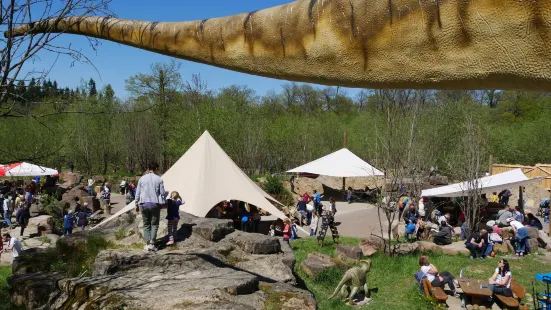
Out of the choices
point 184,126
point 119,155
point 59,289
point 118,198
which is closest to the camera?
point 59,289

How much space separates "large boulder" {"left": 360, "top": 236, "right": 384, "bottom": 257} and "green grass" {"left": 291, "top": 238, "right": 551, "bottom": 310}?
9.8 inches

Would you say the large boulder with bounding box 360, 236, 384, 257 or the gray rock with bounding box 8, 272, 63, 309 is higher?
the gray rock with bounding box 8, 272, 63, 309

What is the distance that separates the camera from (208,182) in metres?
11.8

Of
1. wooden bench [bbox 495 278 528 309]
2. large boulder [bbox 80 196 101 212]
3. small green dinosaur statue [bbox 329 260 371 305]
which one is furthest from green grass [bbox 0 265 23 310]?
large boulder [bbox 80 196 101 212]

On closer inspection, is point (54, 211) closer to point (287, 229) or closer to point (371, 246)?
point (287, 229)

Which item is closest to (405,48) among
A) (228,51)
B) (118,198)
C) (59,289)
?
(228,51)

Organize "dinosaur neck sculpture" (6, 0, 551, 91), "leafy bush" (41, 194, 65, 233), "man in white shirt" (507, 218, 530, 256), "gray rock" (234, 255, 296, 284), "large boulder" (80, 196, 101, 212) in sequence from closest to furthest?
"dinosaur neck sculpture" (6, 0, 551, 91) → "gray rock" (234, 255, 296, 284) → "man in white shirt" (507, 218, 530, 256) → "leafy bush" (41, 194, 65, 233) → "large boulder" (80, 196, 101, 212)

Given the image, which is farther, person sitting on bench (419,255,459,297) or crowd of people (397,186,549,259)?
crowd of people (397,186,549,259)

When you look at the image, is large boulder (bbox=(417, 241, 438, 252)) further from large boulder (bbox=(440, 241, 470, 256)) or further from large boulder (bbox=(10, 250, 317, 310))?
large boulder (bbox=(10, 250, 317, 310))

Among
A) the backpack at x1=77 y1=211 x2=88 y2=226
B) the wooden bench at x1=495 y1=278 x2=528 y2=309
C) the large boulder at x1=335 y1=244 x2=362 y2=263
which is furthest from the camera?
the backpack at x1=77 y1=211 x2=88 y2=226

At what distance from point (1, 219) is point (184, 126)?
14639mm

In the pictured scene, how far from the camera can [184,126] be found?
1200 inches

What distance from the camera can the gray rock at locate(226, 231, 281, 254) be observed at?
25.6ft

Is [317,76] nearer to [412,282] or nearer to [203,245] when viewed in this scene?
[203,245]
